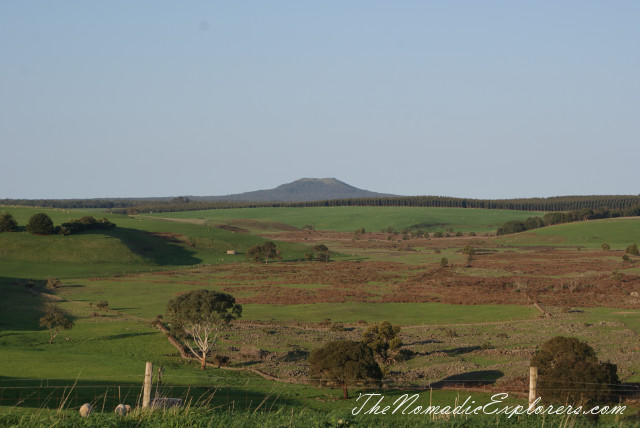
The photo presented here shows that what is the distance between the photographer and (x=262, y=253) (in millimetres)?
120375

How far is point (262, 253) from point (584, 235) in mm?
90071

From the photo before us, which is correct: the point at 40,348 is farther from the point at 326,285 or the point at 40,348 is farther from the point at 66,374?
the point at 326,285

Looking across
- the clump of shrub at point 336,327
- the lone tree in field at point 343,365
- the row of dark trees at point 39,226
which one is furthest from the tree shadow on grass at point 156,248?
the lone tree in field at point 343,365

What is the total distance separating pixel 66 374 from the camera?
32594 mm

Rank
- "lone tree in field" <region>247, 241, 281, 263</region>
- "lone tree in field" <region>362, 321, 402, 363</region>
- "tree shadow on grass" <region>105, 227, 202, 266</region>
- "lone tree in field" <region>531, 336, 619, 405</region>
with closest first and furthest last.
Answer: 1. "lone tree in field" <region>531, 336, 619, 405</region>
2. "lone tree in field" <region>362, 321, 402, 363</region>
3. "tree shadow on grass" <region>105, 227, 202, 266</region>
4. "lone tree in field" <region>247, 241, 281, 263</region>

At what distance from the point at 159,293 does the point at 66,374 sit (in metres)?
45.2

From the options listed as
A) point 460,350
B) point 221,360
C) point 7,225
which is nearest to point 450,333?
point 460,350

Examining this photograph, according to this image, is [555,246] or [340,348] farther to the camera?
[555,246]

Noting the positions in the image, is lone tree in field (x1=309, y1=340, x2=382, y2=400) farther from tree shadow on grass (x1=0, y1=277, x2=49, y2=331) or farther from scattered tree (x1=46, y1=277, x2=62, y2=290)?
scattered tree (x1=46, y1=277, x2=62, y2=290)

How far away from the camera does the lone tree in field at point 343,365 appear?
104 ft

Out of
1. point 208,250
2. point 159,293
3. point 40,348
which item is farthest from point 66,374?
point 208,250

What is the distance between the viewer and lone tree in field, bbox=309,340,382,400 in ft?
104

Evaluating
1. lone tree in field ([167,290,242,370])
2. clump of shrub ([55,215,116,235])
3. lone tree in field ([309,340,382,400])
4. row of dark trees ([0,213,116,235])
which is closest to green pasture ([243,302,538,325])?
lone tree in field ([167,290,242,370])

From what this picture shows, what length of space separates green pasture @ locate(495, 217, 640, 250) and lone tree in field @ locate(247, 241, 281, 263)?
68.8m
